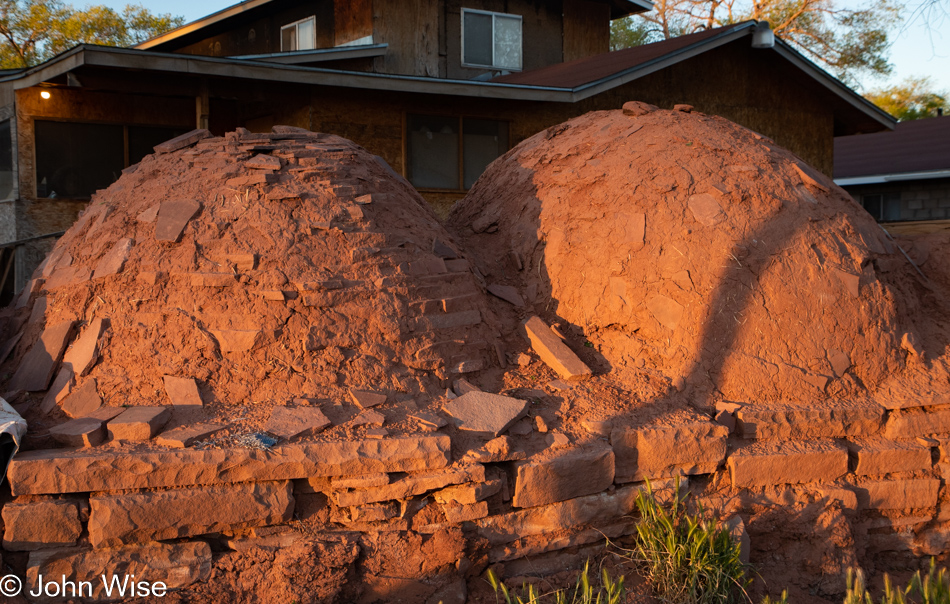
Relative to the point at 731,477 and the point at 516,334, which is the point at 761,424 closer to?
the point at 731,477

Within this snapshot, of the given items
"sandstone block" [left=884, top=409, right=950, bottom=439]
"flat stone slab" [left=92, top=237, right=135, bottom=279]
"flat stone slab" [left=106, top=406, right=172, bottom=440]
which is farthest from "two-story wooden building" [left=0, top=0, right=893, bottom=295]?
"sandstone block" [left=884, top=409, right=950, bottom=439]

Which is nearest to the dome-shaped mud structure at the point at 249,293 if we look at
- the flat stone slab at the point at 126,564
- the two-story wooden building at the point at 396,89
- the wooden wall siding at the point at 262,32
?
the flat stone slab at the point at 126,564

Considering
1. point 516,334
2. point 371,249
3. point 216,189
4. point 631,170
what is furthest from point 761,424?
point 216,189

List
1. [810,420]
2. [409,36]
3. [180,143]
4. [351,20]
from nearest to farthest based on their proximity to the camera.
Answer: [810,420], [180,143], [409,36], [351,20]

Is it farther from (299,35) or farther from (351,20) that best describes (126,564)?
(299,35)

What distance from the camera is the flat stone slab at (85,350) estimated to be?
3.41 m

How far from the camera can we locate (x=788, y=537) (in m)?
3.56

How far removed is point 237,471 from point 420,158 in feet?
24.3

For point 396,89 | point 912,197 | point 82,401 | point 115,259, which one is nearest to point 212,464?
point 82,401

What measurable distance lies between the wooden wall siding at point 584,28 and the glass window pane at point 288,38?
4.86 meters

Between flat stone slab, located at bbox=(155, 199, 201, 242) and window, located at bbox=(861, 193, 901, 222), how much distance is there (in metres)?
14.1

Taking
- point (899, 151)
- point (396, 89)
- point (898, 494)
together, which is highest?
→ point (899, 151)

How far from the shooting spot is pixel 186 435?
304 centimetres

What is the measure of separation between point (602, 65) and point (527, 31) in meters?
2.62
